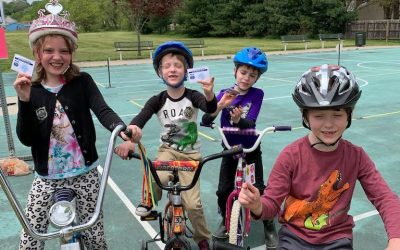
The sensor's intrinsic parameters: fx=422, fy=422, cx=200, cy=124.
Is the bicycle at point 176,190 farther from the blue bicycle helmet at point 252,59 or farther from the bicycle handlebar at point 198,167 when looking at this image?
the blue bicycle helmet at point 252,59

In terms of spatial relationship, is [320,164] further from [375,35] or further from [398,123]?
[375,35]

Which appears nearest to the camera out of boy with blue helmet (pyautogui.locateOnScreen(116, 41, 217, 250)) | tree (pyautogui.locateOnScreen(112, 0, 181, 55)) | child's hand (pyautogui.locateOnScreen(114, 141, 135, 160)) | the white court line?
child's hand (pyautogui.locateOnScreen(114, 141, 135, 160))

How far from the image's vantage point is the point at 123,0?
27047mm

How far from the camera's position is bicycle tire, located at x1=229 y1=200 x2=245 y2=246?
3318 mm

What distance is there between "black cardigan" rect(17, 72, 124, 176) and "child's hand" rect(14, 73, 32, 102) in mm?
178

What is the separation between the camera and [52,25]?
105 inches

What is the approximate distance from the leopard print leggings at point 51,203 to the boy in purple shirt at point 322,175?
1.22 meters

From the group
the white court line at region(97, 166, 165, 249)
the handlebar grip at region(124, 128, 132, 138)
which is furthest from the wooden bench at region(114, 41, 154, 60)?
the handlebar grip at region(124, 128, 132, 138)

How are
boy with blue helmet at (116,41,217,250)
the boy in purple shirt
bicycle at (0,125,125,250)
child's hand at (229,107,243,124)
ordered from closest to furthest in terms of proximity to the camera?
bicycle at (0,125,125,250), the boy in purple shirt, boy with blue helmet at (116,41,217,250), child's hand at (229,107,243,124)

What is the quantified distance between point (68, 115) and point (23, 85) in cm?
50

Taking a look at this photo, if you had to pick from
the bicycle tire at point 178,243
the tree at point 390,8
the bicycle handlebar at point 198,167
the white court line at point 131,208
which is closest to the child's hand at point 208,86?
the bicycle handlebar at point 198,167

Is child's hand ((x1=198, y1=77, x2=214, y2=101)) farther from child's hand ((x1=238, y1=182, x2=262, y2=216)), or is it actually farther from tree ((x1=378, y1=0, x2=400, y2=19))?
tree ((x1=378, y1=0, x2=400, y2=19))

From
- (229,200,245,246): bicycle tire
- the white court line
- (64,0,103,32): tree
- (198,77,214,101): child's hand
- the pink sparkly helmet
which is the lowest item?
the white court line

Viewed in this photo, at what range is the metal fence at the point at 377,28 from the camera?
1443 inches
